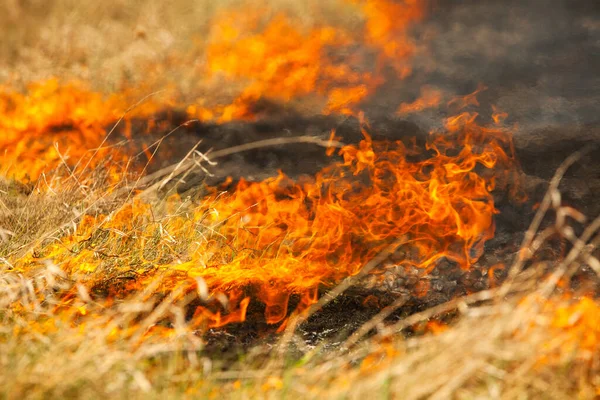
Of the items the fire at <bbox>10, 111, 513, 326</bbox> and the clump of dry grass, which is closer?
the clump of dry grass

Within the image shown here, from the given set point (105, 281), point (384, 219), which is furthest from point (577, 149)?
point (105, 281)

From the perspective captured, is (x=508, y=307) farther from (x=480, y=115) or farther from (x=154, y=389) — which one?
(x=480, y=115)

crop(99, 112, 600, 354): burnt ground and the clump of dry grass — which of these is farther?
crop(99, 112, 600, 354): burnt ground

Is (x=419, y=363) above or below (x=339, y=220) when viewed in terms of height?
above

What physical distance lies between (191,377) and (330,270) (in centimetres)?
230

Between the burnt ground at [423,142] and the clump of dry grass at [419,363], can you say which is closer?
the clump of dry grass at [419,363]

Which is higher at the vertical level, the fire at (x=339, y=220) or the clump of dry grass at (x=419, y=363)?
the clump of dry grass at (x=419, y=363)

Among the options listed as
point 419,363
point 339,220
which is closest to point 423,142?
point 339,220

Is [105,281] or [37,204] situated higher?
[37,204]

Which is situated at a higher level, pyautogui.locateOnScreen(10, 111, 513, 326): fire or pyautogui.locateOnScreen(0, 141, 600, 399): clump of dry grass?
pyautogui.locateOnScreen(0, 141, 600, 399): clump of dry grass

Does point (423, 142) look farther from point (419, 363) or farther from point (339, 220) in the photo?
point (419, 363)

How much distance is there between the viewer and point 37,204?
12.1 feet

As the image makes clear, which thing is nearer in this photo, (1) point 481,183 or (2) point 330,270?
(2) point 330,270

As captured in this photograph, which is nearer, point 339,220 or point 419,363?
point 419,363
